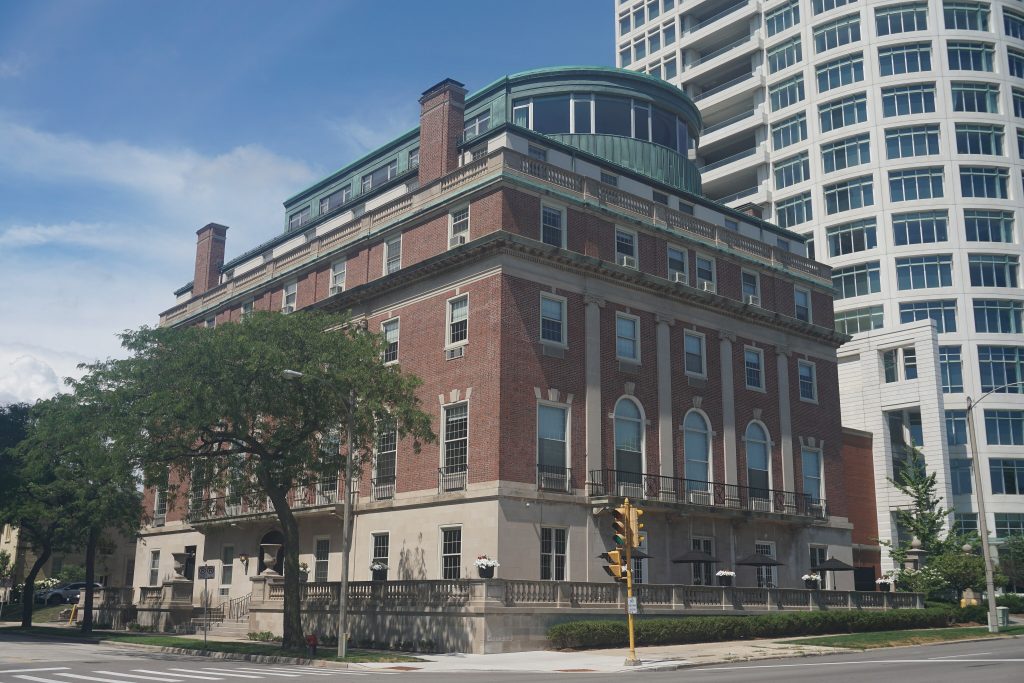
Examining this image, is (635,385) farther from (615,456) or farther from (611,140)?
(611,140)

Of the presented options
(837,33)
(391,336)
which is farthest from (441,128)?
(837,33)

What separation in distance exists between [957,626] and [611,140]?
29337mm

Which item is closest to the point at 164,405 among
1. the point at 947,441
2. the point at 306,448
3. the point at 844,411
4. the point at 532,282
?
the point at 306,448

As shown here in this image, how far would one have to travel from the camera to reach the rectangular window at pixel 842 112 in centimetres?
8994

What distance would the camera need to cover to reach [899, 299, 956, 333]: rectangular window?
267ft

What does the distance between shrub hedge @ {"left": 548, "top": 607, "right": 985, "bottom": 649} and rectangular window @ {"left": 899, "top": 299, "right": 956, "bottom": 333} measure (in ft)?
128

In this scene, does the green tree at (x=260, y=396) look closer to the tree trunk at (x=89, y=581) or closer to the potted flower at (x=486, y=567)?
the potted flower at (x=486, y=567)

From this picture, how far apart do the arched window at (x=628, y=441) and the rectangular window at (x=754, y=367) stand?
860 cm

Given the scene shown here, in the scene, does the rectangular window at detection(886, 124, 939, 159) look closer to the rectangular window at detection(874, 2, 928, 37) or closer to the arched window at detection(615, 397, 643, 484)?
the rectangular window at detection(874, 2, 928, 37)

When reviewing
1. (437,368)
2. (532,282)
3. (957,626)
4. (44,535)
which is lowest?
(957,626)

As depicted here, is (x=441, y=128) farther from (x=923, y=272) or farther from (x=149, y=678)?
(x=923, y=272)

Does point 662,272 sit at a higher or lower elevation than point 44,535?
higher

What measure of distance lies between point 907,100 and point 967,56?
7169 mm

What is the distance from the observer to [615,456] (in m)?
41.8
